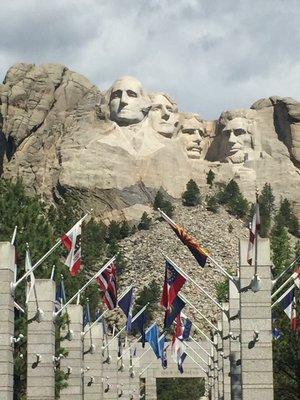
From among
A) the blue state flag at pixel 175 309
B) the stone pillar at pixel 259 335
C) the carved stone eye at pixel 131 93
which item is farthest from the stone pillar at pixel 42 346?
the carved stone eye at pixel 131 93

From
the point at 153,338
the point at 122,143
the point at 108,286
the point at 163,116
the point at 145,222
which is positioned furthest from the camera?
the point at 163,116

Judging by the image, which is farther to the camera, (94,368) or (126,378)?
(126,378)

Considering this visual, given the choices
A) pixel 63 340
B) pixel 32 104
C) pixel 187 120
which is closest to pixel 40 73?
pixel 32 104

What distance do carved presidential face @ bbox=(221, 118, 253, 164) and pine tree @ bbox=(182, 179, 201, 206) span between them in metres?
9.04

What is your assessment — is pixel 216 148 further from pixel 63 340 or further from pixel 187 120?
pixel 63 340

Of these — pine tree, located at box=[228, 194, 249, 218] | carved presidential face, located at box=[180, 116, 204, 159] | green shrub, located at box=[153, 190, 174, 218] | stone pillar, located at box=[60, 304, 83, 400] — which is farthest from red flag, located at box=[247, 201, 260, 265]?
carved presidential face, located at box=[180, 116, 204, 159]

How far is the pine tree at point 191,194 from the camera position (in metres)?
138

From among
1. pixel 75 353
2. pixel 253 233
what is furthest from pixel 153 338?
pixel 253 233

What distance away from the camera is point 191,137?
148875 millimetres

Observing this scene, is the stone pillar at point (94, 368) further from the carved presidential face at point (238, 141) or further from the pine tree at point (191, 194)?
the carved presidential face at point (238, 141)

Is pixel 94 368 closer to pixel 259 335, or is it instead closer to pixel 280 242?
pixel 259 335

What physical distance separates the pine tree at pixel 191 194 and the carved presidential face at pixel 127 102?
31.7 ft

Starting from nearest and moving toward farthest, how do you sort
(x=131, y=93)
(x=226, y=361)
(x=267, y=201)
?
(x=226, y=361), (x=131, y=93), (x=267, y=201)

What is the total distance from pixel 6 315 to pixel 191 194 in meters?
105
